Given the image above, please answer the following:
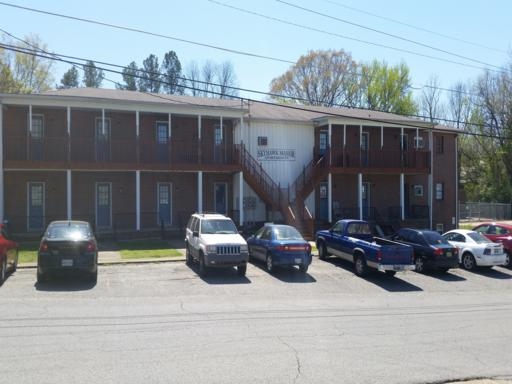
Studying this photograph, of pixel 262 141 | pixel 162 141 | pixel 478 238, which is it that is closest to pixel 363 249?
pixel 478 238

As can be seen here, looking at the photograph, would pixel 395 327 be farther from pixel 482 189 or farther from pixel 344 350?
pixel 482 189

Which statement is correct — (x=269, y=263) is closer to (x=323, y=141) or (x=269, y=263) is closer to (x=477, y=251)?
(x=477, y=251)

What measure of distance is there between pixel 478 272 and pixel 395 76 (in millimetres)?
46610

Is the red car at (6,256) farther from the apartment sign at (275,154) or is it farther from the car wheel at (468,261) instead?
the car wheel at (468,261)

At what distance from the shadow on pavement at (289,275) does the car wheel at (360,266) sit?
68.2 inches

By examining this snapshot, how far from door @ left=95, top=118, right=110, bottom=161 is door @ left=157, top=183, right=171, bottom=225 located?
363cm

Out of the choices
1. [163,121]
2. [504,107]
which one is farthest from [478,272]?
[504,107]

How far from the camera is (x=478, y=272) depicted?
20.5m

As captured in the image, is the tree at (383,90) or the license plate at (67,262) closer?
the license plate at (67,262)

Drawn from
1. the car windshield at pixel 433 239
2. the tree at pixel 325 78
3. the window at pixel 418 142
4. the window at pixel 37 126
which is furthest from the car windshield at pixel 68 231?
the tree at pixel 325 78

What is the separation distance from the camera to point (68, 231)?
15539 mm

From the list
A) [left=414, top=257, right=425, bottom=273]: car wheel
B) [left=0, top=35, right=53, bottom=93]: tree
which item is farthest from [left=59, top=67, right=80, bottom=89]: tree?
[left=414, top=257, right=425, bottom=273]: car wheel

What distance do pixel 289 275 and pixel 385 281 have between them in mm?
3190

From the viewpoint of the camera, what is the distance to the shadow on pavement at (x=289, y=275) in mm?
16786
